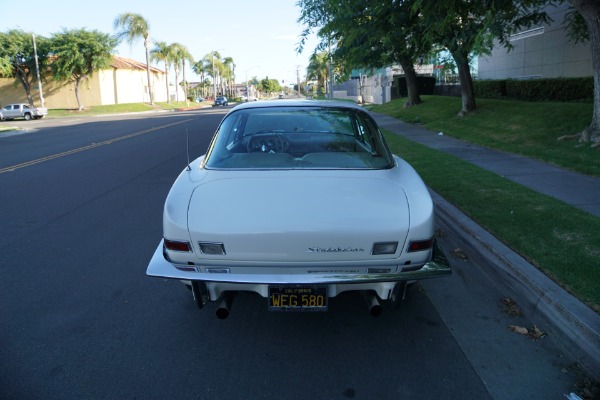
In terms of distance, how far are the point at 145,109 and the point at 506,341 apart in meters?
57.2

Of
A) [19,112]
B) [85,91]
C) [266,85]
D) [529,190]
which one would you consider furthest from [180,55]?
[266,85]

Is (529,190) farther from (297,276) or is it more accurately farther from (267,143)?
(297,276)

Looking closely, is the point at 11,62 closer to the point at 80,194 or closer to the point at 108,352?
the point at 80,194

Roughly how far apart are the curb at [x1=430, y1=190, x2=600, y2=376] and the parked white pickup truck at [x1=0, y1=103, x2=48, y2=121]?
149ft

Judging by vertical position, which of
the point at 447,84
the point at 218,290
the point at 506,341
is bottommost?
the point at 506,341

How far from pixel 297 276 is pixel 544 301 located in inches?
78.6

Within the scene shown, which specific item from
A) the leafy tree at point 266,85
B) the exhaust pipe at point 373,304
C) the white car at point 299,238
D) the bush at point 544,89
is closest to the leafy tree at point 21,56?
the bush at point 544,89

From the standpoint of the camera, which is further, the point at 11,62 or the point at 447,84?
the point at 11,62

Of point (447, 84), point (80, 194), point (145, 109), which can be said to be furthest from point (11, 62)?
point (80, 194)

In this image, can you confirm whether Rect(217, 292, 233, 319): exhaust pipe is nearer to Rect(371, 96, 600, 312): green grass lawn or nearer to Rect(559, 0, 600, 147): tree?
Rect(371, 96, 600, 312): green grass lawn

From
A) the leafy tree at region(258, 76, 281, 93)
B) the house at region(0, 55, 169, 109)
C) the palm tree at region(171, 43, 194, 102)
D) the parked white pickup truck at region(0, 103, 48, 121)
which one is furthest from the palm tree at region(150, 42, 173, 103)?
the leafy tree at region(258, 76, 281, 93)

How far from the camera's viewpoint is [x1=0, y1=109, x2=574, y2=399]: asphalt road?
2963mm

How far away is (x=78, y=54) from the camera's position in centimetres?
4762

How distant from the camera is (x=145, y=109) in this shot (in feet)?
184
